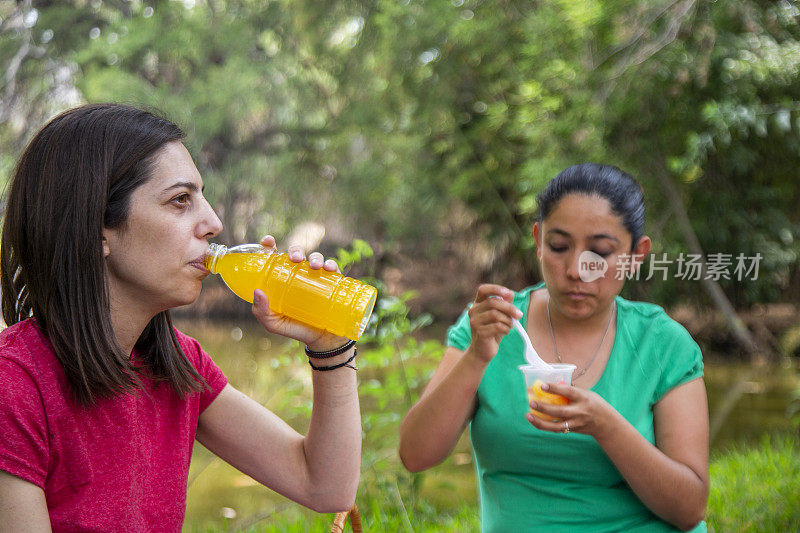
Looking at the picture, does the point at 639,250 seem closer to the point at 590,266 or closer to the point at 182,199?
the point at 590,266

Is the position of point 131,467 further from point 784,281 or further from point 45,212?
point 784,281

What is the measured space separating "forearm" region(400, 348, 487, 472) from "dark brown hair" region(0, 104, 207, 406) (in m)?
0.68

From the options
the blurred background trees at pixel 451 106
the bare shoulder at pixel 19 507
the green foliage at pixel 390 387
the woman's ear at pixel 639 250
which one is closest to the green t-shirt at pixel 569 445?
the woman's ear at pixel 639 250

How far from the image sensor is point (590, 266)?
1.73 metres

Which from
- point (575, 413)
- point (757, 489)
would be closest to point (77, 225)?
point (575, 413)

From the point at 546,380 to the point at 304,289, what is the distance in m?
0.48

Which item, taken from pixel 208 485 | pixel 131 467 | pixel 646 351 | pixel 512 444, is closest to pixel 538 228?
pixel 646 351

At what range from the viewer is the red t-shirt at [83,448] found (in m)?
1.09

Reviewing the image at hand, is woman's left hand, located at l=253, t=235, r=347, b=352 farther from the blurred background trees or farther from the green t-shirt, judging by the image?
the blurred background trees

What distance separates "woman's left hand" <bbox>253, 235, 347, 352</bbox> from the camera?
4.41 ft

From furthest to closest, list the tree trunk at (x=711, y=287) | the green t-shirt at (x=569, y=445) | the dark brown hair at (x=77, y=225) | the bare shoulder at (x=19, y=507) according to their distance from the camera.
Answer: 1. the tree trunk at (x=711, y=287)
2. the green t-shirt at (x=569, y=445)
3. the dark brown hair at (x=77, y=225)
4. the bare shoulder at (x=19, y=507)

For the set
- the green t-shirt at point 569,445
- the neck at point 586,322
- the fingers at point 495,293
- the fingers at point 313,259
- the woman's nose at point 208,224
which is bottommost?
the green t-shirt at point 569,445

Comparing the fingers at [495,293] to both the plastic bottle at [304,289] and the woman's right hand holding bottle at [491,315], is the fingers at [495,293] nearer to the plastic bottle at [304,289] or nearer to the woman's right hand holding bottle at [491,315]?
the woman's right hand holding bottle at [491,315]

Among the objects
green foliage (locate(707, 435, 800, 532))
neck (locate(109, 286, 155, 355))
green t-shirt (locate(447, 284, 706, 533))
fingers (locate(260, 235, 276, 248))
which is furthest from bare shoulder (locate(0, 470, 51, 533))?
green foliage (locate(707, 435, 800, 532))
